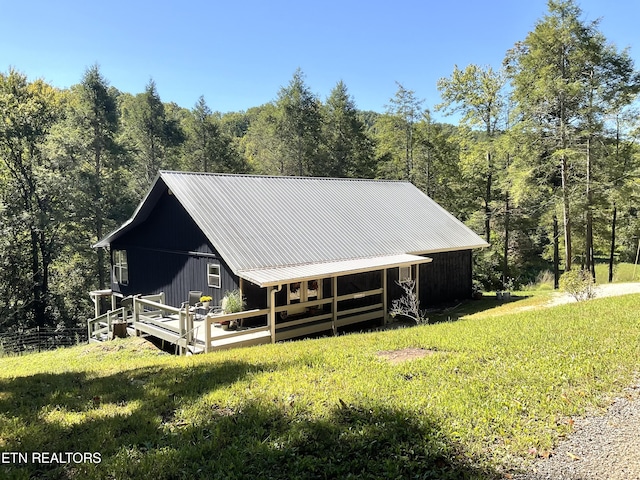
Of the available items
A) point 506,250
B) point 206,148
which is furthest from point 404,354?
point 206,148

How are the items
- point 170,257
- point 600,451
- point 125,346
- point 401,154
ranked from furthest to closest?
point 401,154 → point 170,257 → point 125,346 → point 600,451

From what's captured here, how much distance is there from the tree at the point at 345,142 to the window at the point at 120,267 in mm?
18954

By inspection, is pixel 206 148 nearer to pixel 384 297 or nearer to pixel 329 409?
pixel 384 297

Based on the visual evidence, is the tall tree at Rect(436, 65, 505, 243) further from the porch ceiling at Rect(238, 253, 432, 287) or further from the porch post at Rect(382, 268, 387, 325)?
the porch post at Rect(382, 268, 387, 325)

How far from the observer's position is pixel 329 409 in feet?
15.8

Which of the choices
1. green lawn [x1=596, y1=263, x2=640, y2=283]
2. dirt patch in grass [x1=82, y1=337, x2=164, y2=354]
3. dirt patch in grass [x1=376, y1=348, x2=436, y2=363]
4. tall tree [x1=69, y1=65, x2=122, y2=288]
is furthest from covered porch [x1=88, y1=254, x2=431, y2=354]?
green lawn [x1=596, y1=263, x2=640, y2=283]

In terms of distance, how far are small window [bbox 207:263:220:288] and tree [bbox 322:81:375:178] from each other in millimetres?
21870

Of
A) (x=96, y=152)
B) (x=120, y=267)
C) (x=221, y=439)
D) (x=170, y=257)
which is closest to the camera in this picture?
(x=221, y=439)

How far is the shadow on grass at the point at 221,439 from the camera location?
376 centimetres

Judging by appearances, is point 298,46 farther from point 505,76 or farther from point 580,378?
point 580,378

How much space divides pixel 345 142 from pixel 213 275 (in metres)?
23.2

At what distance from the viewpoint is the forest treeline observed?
19.9m

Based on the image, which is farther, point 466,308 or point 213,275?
point 466,308

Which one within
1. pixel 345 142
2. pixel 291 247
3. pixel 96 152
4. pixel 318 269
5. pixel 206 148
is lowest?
pixel 318 269
